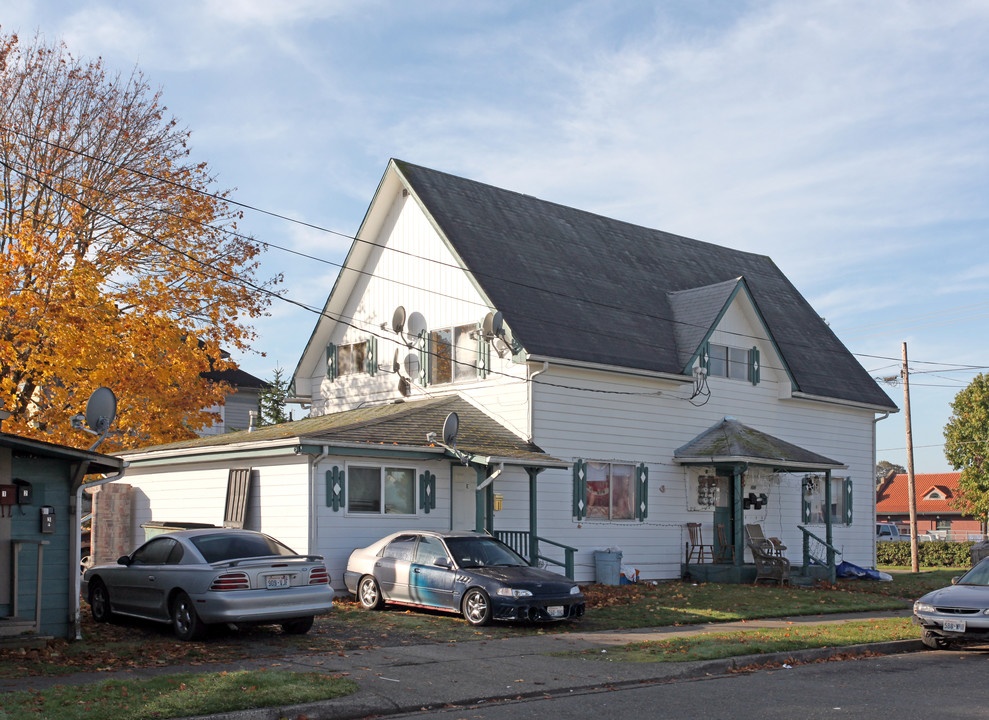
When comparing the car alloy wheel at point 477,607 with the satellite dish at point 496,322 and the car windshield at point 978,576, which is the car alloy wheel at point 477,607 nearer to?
the car windshield at point 978,576

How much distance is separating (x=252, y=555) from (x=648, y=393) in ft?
41.7

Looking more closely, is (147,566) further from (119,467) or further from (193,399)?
(193,399)

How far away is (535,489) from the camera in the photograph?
20.7m

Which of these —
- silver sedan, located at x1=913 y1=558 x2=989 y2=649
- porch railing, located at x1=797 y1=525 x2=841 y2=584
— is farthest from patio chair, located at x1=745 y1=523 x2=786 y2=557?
silver sedan, located at x1=913 y1=558 x2=989 y2=649

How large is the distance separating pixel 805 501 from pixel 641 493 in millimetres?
6907

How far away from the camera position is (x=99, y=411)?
14.4 meters

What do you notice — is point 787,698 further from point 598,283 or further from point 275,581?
point 598,283

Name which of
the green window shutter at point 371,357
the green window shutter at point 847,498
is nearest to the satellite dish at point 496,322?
the green window shutter at point 371,357

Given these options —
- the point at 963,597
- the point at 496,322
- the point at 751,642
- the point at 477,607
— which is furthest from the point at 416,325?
the point at 963,597

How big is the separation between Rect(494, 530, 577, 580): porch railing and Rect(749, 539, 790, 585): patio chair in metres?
5.34

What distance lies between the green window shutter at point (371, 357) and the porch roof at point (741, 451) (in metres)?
7.73

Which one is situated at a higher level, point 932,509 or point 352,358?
point 352,358

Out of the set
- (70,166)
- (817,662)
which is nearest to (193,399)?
(70,166)

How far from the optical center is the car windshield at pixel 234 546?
13727 mm
